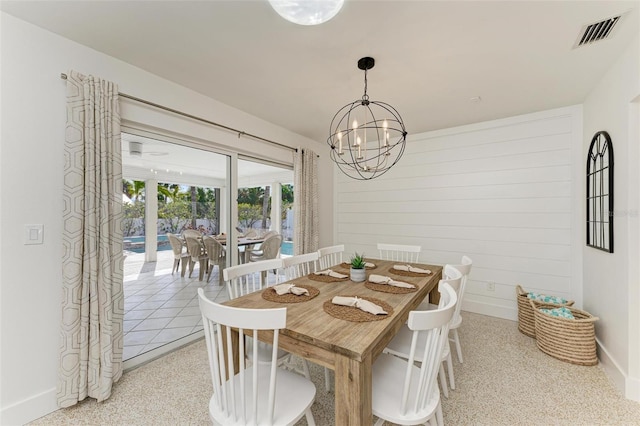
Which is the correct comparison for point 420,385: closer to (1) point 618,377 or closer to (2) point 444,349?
(2) point 444,349

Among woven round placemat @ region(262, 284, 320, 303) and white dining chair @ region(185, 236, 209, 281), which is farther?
white dining chair @ region(185, 236, 209, 281)

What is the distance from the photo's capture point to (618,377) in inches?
77.5

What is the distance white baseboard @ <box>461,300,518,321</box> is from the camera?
3195 mm

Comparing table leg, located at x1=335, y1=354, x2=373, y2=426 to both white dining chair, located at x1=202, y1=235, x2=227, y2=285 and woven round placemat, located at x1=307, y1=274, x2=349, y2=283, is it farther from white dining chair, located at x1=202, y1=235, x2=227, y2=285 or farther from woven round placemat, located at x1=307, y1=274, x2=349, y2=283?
white dining chair, located at x1=202, y1=235, x2=227, y2=285

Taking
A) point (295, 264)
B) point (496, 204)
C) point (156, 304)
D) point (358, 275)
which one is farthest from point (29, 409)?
point (496, 204)

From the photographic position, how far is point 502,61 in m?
2.06

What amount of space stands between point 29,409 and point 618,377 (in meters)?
4.16

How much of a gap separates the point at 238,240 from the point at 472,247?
3063 millimetres

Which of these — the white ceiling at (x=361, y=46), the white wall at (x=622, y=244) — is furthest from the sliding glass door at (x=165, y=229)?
the white wall at (x=622, y=244)

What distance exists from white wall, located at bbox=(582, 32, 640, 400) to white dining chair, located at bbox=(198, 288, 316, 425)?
2.38 meters

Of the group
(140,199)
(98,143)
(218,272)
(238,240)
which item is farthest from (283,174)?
(98,143)

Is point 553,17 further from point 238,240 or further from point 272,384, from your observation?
point 238,240

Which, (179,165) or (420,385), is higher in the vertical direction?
(179,165)

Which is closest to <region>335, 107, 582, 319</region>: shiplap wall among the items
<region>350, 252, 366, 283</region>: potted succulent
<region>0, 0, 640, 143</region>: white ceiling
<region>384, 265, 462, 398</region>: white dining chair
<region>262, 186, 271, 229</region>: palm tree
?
<region>0, 0, 640, 143</region>: white ceiling
